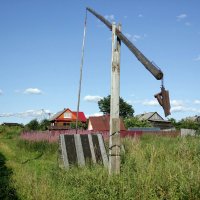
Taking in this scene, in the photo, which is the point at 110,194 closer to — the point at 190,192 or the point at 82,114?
the point at 190,192

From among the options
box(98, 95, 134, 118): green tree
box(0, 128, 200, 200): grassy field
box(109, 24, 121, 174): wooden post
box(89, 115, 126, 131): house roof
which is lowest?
box(0, 128, 200, 200): grassy field

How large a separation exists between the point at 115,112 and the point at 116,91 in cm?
44

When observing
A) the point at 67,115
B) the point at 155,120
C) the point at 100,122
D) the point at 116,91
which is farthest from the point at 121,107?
the point at 116,91

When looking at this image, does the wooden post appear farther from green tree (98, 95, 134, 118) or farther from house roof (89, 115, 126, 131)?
green tree (98, 95, 134, 118)

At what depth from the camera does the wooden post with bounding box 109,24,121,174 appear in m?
7.34

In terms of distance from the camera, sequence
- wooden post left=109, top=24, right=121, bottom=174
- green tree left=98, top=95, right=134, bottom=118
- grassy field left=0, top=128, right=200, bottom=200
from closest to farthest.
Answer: grassy field left=0, top=128, right=200, bottom=200 < wooden post left=109, top=24, right=121, bottom=174 < green tree left=98, top=95, right=134, bottom=118

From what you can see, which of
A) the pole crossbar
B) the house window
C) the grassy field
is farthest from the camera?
the house window

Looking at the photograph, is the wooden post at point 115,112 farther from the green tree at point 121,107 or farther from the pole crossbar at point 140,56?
the green tree at point 121,107

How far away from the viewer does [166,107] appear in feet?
21.6

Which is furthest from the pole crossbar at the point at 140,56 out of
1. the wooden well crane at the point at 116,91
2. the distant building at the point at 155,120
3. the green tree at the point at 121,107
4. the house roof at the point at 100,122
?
the green tree at the point at 121,107

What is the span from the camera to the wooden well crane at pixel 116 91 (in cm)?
661

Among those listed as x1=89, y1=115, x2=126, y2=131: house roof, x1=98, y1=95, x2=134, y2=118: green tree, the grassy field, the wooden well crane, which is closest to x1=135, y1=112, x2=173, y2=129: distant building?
x1=98, y1=95, x2=134, y2=118: green tree

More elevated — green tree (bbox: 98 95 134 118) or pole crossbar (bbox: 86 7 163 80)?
green tree (bbox: 98 95 134 118)

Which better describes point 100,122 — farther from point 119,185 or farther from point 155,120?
point 119,185
